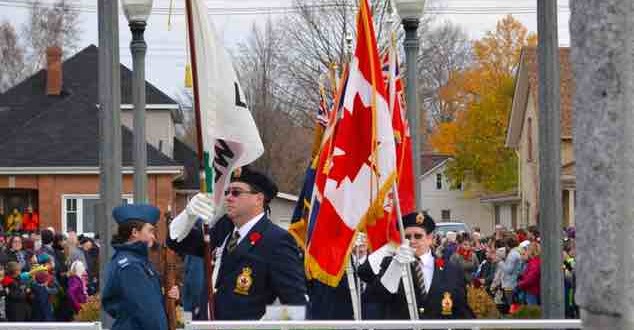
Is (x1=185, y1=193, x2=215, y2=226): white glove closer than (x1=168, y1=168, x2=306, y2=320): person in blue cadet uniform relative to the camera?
Yes

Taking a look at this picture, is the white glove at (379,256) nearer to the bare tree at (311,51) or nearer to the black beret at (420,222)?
the black beret at (420,222)

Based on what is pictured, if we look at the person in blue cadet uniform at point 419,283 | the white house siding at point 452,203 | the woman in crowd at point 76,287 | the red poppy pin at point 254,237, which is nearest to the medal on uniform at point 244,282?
the red poppy pin at point 254,237

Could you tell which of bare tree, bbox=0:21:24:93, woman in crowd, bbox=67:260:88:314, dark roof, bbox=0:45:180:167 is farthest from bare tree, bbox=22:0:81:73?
woman in crowd, bbox=67:260:88:314

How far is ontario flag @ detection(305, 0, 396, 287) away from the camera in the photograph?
29.7 feet

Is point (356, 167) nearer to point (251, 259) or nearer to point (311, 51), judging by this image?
point (251, 259)

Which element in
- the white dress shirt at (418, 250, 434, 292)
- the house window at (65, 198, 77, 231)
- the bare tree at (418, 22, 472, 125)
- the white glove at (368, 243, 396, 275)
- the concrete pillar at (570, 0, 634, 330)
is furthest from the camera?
the bare tree at (418, 22, 472, 125)

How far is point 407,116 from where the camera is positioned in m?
13.3

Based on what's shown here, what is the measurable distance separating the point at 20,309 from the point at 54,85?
28.4 m

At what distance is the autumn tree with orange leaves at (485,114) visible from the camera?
237ft

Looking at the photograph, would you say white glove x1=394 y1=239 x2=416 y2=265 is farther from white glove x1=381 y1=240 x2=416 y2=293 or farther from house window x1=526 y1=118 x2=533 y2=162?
house window x1=526 y1=118 x2=533 y2=162

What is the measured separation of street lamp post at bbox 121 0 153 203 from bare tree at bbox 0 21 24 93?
194 feet

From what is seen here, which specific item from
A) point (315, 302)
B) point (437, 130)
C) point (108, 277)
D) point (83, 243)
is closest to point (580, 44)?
point (108, 277)

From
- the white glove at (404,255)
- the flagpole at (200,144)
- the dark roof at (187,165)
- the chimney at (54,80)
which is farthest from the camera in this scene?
the dark roof at (187,165)

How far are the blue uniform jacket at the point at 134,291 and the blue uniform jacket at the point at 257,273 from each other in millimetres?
495
